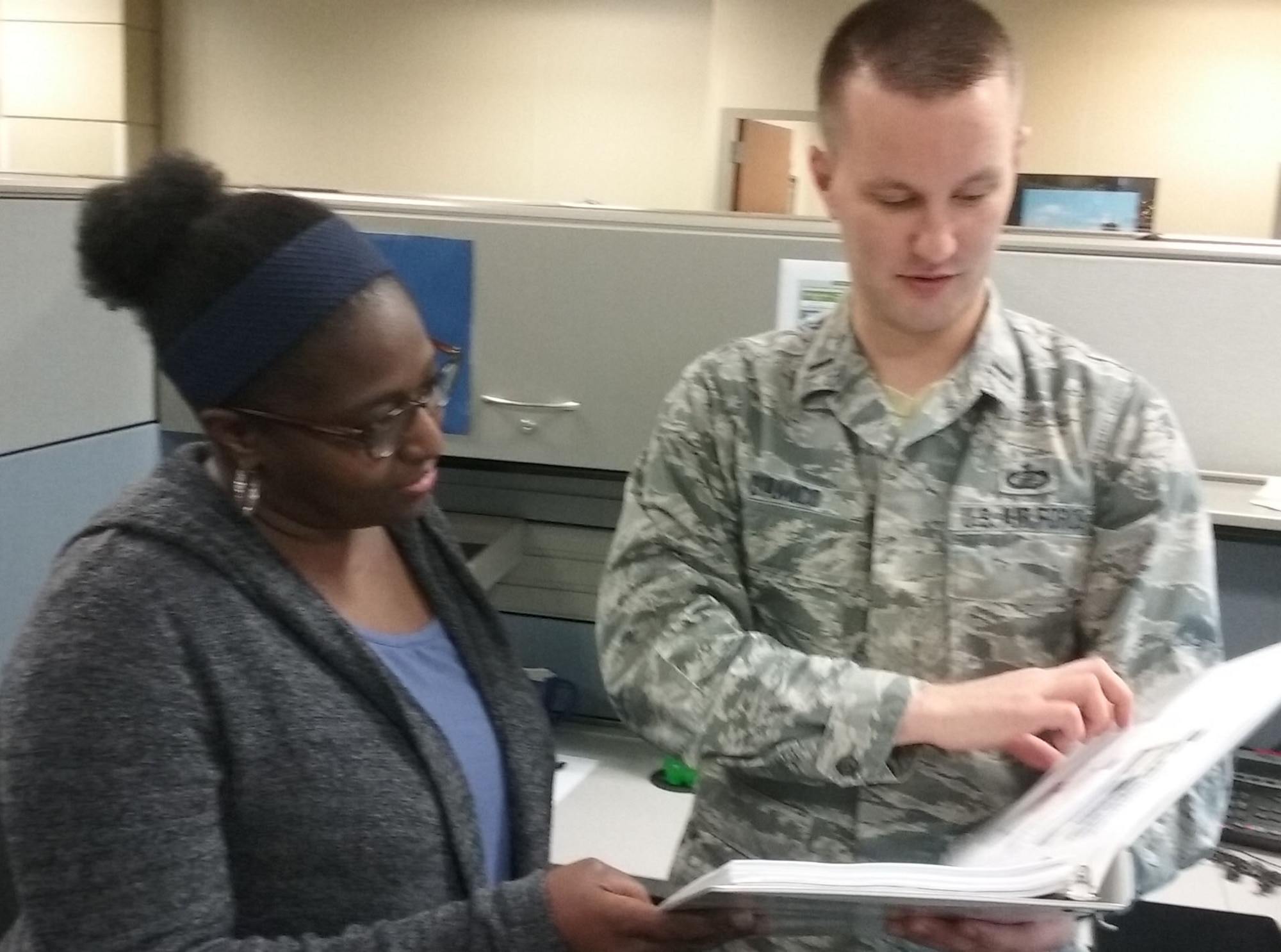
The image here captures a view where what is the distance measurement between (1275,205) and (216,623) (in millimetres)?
4435

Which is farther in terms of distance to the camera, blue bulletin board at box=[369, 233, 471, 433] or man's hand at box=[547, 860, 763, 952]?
blue bulletin board at box=[369, 233, 471, 433]

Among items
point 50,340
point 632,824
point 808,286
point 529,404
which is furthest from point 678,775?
point 50,340

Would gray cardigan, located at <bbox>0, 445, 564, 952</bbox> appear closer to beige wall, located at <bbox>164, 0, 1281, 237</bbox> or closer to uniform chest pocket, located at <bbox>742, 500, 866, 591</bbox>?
uniform chest pocket, located at <bbox>742, 500, 866, 591</bbox>

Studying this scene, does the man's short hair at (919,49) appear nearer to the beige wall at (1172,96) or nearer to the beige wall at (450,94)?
the beige wall at (1172,96)

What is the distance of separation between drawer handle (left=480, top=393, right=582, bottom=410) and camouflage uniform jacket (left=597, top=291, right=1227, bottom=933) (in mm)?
613

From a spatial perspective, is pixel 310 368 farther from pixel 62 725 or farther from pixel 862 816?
pixel 862 816

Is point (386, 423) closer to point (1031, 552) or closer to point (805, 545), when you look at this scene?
point (805, 545)

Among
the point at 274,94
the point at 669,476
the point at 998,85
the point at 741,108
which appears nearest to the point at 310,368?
the point at 669,476

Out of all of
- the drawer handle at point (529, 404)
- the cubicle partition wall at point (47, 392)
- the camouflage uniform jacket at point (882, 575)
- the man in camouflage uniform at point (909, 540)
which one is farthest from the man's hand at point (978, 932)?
the cubicle partition wall at point (47, 392)

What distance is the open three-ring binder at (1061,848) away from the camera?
0.68m

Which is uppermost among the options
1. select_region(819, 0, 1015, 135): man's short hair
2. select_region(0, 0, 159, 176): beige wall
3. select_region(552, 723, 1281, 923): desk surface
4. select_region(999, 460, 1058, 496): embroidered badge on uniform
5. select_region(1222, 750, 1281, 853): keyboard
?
select_region(0, 0, 159, 176): beige wall

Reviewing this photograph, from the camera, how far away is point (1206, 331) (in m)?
1.42

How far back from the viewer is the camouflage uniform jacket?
881 millimetres

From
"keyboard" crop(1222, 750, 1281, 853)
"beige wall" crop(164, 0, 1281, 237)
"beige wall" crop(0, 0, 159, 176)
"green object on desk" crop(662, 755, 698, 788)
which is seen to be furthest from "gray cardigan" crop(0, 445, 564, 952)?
"beige wall" crop(0, 0, 159, 176)
